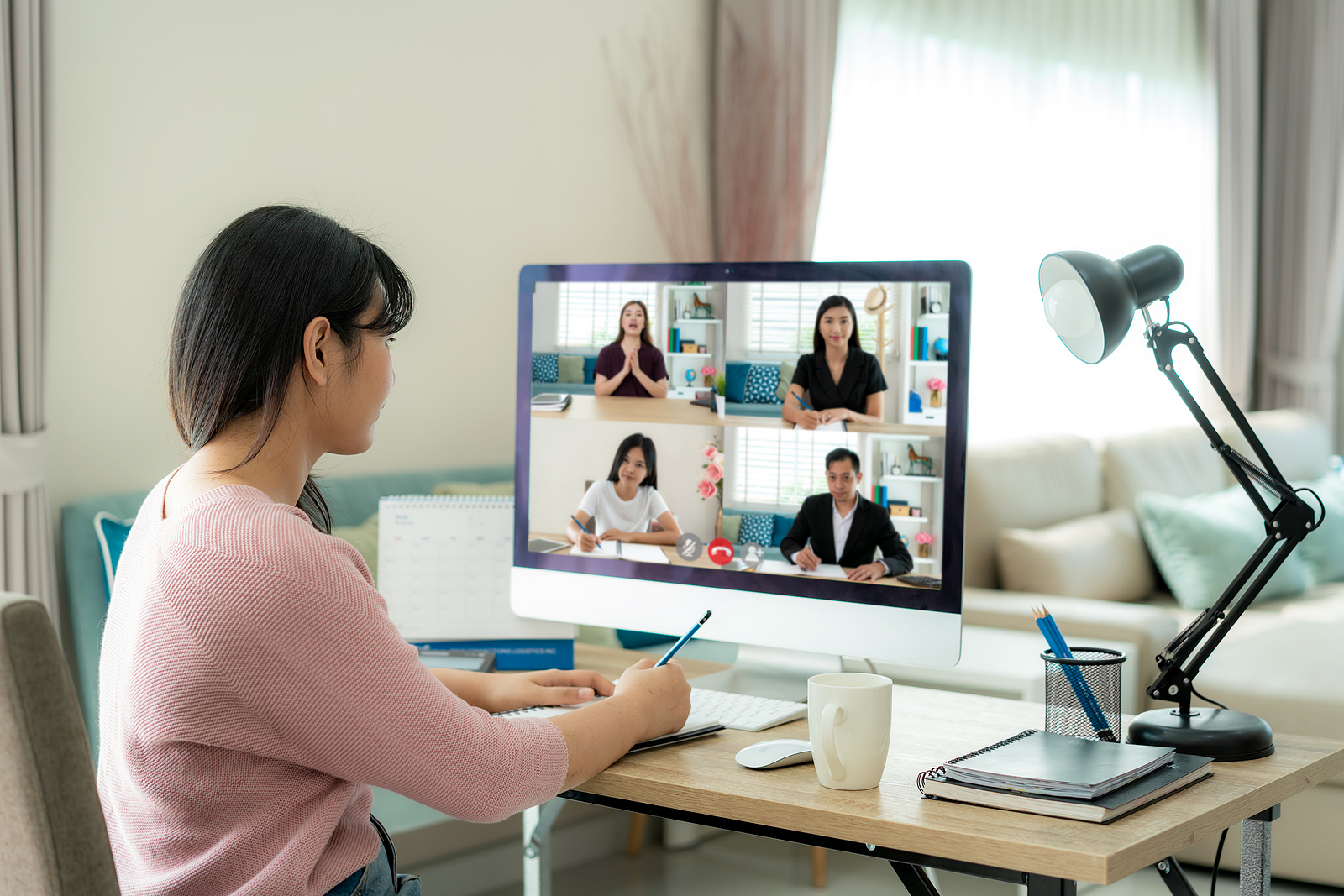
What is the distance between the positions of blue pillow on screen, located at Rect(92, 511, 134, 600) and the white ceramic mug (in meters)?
1.36

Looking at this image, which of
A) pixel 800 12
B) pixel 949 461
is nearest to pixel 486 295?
pixel 800 12

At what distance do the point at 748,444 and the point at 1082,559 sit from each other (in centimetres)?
182

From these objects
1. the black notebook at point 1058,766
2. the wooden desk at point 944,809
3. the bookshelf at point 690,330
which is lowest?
the wooden desk at point 944,809

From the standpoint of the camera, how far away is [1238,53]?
4.96 m

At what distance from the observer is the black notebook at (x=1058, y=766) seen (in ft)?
3.24

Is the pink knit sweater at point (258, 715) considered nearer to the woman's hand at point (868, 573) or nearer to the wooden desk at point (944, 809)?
the wooden desk at point (944, 809)

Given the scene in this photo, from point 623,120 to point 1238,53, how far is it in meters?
Result: 3.19

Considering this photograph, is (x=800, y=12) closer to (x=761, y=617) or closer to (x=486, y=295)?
(x=486, y=295)

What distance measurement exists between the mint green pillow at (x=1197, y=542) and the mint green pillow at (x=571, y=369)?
2249 millimetres

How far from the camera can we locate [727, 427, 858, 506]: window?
1.38 meters

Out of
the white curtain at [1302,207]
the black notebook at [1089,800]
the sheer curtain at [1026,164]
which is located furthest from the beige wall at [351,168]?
the white curtain at [1302,207]

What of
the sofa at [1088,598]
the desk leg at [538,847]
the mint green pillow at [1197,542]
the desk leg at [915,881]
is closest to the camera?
the desk leg at [915,881]

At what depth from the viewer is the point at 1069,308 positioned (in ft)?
3.97

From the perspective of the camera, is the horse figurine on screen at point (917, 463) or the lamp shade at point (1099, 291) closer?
the lamp shade at point (1099, 291)
